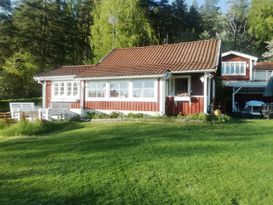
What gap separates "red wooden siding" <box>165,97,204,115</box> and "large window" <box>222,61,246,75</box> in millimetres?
17482

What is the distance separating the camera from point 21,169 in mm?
9445

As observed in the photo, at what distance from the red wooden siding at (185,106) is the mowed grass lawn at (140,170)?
272 inches

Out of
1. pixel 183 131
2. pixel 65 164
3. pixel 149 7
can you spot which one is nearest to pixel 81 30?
pixel 149 7

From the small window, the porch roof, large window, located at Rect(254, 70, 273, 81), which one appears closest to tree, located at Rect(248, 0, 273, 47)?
large window, located at Rect(254, 70, 273, 81)

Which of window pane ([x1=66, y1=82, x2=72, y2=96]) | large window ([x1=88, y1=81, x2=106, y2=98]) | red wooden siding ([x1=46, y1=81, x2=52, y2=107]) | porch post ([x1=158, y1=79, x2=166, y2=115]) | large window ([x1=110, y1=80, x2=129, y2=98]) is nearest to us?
porch post ([x1=158, y1=79, x2=166, y2=115])

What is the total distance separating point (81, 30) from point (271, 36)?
1139 inches

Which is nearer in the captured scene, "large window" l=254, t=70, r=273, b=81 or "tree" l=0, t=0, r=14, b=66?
"large window" l=254, t=70, r=273, b=81

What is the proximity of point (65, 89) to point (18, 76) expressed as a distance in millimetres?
20463

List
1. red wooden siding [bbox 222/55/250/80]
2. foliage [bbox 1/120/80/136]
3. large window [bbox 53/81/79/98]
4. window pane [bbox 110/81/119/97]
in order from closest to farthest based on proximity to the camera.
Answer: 1. foliage [bbox 1/120/80/136]
2. window pane [bbox 110/81/119/97]
3. large window [bbox 53/81/79/98]
4. red wooden siding [bbox 222/55/250/80]

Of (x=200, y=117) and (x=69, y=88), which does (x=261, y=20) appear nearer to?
(x=69, y=88)

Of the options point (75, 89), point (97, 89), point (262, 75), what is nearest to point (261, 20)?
point (262, 75)

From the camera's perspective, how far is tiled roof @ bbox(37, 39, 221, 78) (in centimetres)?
2103

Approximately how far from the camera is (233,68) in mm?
37375

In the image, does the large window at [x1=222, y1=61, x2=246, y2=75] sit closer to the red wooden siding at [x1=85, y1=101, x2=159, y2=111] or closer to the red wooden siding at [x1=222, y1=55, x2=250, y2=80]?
the red wooden siding at [x1=222, y1=55, x2=250, y2=80]
